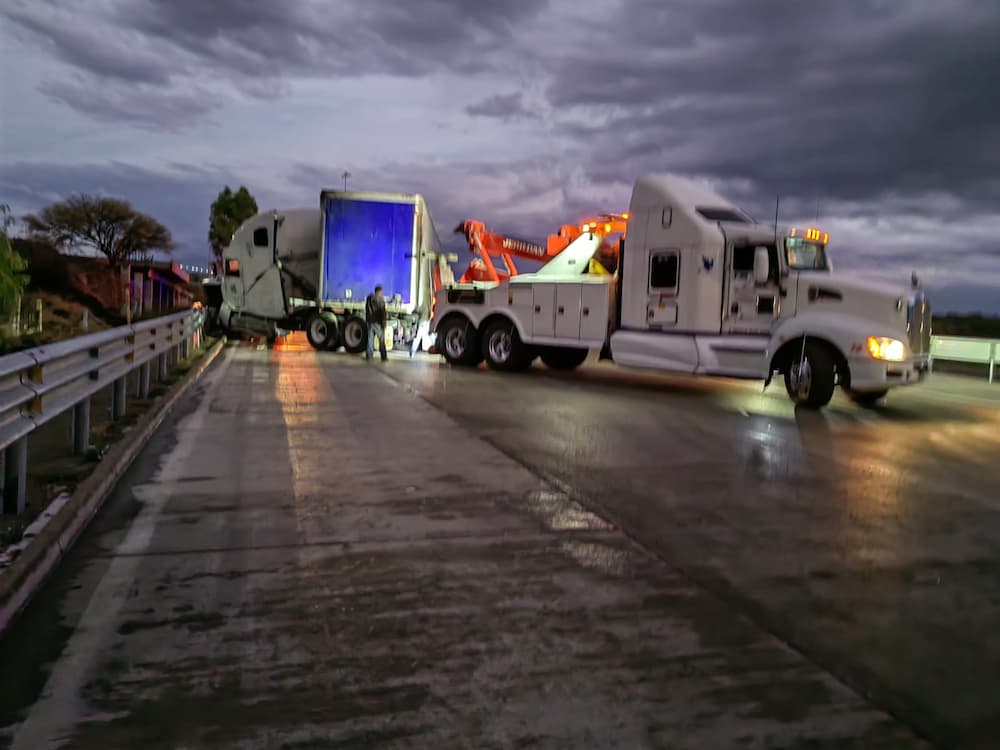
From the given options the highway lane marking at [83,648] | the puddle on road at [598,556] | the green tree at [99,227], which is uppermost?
the green tree at [99,227]

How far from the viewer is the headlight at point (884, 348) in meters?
11.5

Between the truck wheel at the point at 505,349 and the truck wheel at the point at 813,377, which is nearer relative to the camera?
the truck wheel at the point at 813,377

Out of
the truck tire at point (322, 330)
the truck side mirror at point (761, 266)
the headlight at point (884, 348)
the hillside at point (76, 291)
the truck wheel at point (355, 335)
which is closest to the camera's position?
the headlight at point (884, 348)

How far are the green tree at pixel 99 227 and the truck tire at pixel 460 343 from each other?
42.8m

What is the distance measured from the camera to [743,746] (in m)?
2.94

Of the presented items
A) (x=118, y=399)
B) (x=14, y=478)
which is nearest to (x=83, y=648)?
(x=14, y=478)

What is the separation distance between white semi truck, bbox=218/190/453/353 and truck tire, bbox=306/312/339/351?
0.03m

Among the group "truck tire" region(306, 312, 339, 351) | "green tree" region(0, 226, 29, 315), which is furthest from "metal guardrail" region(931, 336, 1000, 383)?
"green tree" region(0, 226, 29, 315)

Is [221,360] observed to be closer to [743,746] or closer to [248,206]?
[743,746]

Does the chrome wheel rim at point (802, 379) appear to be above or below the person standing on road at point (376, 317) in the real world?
below

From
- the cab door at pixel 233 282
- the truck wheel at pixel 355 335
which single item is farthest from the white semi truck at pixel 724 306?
the cab door at pixel 233 282

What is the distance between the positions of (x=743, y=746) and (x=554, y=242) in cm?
1566

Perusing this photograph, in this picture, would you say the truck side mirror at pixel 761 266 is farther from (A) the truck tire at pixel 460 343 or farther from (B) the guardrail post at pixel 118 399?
(B) the guardrail post at pixel 118 399

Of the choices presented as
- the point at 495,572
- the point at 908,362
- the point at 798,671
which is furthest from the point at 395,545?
the point at 908,362
